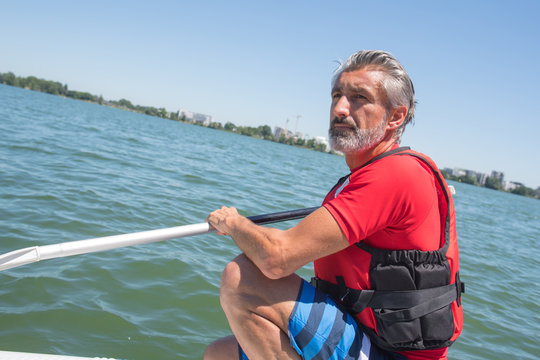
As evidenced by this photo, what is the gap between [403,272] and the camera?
1.67m

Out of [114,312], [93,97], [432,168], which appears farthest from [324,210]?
[93,97]

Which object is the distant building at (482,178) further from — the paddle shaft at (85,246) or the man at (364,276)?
the paddle shaft at (85,246)

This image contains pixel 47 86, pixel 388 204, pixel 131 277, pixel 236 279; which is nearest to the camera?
pixel 388 204

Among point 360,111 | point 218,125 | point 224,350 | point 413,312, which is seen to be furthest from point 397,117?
point 218,125

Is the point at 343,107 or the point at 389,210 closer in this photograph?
the point at 389,210

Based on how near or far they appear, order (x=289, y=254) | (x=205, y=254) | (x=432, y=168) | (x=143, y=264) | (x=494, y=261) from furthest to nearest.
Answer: (x=494, y=261) < (x=205, y=254) < (x=143, y=264) < (x=432, y=168) < (x=289, y=254)

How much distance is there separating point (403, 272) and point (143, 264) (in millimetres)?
3571

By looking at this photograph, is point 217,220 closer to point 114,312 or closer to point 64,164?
point 114,312

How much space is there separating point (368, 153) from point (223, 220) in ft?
2.77

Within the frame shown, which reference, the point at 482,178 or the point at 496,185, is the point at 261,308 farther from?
the point at 482,178

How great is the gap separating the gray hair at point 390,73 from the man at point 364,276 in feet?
0.97

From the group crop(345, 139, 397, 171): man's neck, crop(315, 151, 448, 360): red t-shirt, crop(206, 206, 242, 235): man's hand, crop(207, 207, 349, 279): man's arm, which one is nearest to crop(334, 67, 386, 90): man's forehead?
crop(345, 139, 397, 171): man's neck

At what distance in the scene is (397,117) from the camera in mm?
2018

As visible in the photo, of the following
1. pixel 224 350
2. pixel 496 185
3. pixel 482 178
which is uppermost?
pixel 482 178
